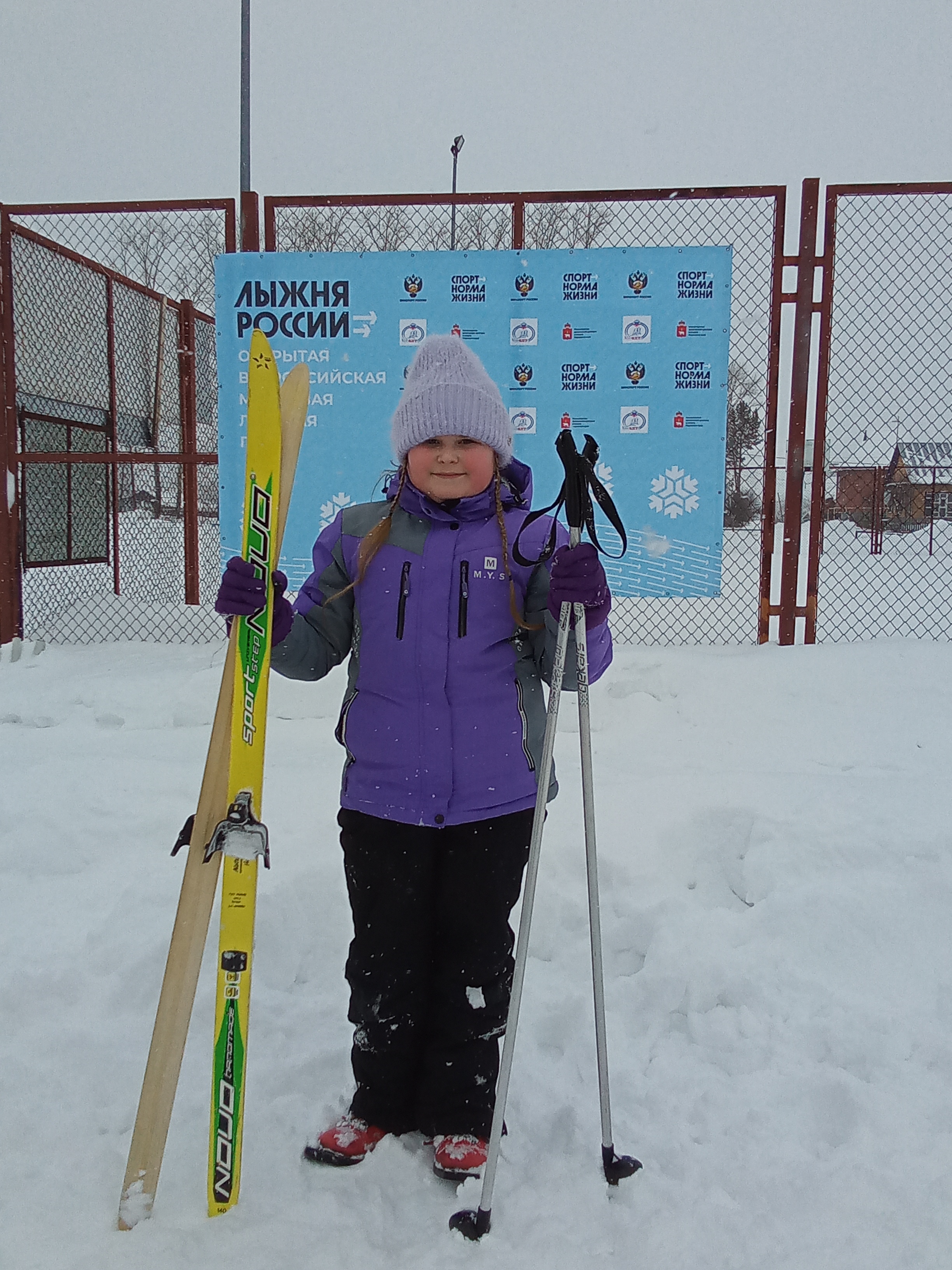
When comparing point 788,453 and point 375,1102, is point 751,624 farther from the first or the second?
point 375,1102

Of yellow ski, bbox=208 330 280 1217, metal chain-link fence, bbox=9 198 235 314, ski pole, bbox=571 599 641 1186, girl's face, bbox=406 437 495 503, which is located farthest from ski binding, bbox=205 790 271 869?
metal chain-link fence, bbox=9 198 235 314

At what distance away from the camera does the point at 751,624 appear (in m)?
6.99

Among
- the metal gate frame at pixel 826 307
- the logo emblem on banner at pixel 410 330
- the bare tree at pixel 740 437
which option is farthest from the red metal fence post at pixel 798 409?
the logo emblem on banner at pixel 410 330

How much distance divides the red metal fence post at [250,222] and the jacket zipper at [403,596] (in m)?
4.35

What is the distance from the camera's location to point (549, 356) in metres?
5.30

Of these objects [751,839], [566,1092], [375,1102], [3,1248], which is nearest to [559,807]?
[751,839]

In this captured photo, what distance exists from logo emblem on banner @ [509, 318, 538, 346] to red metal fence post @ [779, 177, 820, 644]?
1.56m

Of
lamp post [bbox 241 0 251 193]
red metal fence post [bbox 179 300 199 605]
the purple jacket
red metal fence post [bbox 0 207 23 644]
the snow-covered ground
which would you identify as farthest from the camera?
lamp post [bbox 241 0 251 193]

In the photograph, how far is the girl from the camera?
183 centimetres

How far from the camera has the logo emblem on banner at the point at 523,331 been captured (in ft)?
17.4

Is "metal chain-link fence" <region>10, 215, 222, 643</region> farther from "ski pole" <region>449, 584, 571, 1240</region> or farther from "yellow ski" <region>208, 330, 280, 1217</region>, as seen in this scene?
"ski pole" <region>449, 584, 571, 1240</region>

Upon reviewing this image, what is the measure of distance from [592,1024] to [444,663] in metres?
1.22

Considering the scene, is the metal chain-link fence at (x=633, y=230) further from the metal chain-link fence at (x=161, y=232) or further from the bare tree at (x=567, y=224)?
the metal chain-link fence at (x=161, y=232)

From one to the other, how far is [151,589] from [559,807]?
5.15 m
